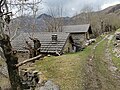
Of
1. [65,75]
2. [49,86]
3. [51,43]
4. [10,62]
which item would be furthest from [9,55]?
[51,43]

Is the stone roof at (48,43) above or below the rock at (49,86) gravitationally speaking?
above

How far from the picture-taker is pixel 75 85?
516 inches

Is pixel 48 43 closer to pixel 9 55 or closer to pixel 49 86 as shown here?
pixel 49 86

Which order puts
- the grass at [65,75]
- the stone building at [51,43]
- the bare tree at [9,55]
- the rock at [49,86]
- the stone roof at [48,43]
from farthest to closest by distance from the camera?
1. the stone roof at [48,43]
2. the stone building at [51,43]
3. the grass at [65,75]
4. the rock at [49,86]
5. the bare tree at [9,55]

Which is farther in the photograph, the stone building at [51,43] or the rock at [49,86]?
the stone building at [51,43]

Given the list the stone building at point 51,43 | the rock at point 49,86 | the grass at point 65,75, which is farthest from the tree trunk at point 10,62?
the stone building at point 51,43

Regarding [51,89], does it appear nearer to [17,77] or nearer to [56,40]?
[17,77]

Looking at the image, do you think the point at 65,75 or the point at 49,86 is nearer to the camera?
the point at 49,86

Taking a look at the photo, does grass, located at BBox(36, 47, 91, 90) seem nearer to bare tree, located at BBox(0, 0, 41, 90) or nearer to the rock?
the rock

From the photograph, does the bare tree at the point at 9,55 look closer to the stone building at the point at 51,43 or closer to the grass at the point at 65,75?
the grass at the point at 65,75

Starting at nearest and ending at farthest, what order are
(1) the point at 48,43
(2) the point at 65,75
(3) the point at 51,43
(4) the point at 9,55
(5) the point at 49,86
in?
(4) the point at 9,55 < (5) the point at 49,86 < (2) the point at 65,75 < (3) the point at 51,43 < (1) the point at 48,43

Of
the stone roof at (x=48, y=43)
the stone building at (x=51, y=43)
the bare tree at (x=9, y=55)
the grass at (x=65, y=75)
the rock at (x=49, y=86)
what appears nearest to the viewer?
the bare tree at (x=9, y=55)

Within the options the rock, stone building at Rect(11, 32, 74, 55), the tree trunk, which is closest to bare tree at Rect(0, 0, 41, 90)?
the tree trunk

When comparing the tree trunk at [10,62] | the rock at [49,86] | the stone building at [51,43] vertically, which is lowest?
the rock at [49,86]
